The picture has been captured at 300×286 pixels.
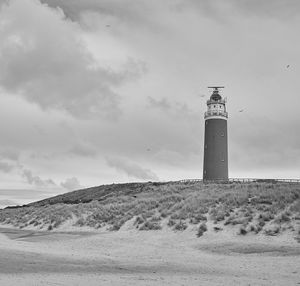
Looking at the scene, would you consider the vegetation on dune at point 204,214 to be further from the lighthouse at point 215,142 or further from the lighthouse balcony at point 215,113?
the lighthouse balcony at point 215,113

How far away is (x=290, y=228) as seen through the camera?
2395 centimetres

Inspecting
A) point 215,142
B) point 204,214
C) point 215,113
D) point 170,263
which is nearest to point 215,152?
point 215,142

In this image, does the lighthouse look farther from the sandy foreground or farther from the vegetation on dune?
the sandy foreground

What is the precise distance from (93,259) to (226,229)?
37.4 feet

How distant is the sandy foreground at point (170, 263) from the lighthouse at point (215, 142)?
33.9 metres

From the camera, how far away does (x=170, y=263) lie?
1716 cm

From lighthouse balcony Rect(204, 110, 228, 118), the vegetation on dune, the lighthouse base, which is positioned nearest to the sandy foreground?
the vegetation on dune

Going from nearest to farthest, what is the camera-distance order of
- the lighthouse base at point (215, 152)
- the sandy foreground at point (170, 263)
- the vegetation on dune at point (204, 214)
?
the sandy foreground at point (170, 263)
the vegetation on dune at point (204, 214)
the lighthouse base at point (215, 152)

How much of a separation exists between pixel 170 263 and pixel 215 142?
4360cm

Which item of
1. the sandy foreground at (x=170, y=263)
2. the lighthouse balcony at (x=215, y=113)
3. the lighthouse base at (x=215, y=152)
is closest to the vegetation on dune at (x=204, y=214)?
the sandy foreground at (x=170, y=263)

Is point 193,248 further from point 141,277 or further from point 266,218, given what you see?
point 141,277

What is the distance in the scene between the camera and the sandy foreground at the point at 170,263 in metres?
13.2

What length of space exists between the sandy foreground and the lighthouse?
33916 millimetres

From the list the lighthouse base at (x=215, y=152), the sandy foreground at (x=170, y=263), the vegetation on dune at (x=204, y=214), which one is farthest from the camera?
the lighthouse base at (x=215, y=152)
